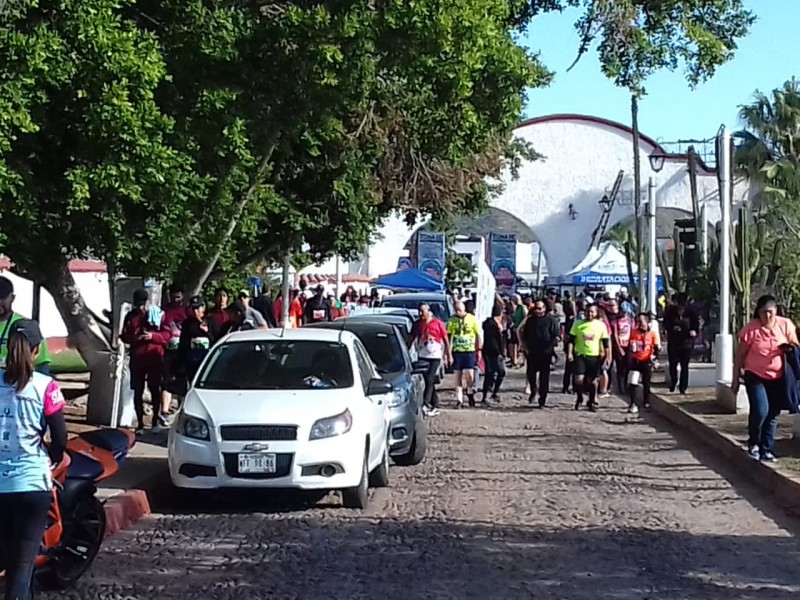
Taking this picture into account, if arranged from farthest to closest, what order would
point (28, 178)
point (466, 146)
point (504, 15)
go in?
1. point (466, 146)
2. point (504, 15)
3. point (28, 178)

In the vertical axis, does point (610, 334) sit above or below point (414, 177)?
below

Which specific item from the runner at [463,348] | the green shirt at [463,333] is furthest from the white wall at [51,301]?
the green shirt at [463,333]

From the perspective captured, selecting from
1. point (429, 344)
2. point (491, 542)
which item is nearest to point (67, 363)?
point (429, 344)

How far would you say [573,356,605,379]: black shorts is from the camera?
21.7 m

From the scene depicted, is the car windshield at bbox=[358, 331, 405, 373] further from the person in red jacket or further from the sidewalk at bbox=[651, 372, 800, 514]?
the sidewalk at bbox=[651, 372, 800, 514]

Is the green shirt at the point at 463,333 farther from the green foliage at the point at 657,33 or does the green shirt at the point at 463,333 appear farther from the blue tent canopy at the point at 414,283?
the blue tent canopy at the point at 414,283

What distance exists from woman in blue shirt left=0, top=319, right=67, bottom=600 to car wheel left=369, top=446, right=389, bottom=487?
20.5ft

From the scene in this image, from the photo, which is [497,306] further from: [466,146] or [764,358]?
[764,358]

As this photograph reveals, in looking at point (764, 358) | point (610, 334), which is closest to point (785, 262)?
point (610, 334)

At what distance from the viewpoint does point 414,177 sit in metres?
25.6

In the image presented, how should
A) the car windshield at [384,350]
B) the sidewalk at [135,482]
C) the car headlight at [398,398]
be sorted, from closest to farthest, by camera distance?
the sidewalk at [135,482] < the car headlight at [398,398] < the car windshield at [384,350]

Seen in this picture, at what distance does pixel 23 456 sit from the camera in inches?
259

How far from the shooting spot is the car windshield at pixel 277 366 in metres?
12.1

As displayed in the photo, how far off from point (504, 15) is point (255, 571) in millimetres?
8606
